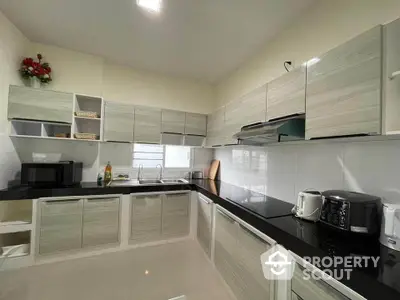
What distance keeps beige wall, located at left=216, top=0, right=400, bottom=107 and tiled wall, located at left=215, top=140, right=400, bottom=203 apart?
0.85 metres

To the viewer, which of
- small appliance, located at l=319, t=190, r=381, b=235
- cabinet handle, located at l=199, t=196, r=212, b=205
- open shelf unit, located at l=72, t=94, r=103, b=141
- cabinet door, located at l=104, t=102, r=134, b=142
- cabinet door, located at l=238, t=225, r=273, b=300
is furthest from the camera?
cabinet door, located at l=104, t=102, r=134, b=142

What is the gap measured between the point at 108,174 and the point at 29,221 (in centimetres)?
102

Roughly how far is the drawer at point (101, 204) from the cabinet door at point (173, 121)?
131 cm

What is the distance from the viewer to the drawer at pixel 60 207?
2.21 metres

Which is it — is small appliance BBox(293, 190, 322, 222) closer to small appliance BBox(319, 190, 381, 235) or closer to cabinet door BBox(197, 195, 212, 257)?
small appliance BBox(319, 190, 381, 235)

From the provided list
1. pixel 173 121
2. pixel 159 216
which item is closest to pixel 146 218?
pixel 159 216

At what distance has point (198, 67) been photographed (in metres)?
3.01

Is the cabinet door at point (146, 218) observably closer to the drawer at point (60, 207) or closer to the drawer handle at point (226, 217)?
the drawer at point (60, 207)

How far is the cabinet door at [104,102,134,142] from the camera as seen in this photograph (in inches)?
109

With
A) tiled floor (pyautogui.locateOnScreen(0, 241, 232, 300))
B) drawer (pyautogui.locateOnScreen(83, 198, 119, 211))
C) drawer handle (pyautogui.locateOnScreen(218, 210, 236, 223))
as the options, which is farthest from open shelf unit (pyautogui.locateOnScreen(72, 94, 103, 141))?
drawer handle (pyautogui.locateOnScreen(218, 210, 236, 223))

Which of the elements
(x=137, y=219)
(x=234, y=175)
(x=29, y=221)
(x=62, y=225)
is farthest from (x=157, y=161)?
(x=29, y=221)

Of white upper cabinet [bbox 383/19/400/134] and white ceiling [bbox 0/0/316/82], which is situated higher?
white ceiling [bbox 0/0/316/82]

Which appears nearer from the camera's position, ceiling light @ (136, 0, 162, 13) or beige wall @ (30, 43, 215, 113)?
ceiling light @ (136, 0, 162, 13)

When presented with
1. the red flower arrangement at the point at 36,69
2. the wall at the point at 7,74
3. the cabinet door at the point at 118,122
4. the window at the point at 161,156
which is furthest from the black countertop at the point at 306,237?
the red flower arrangement at the point at 36,69
